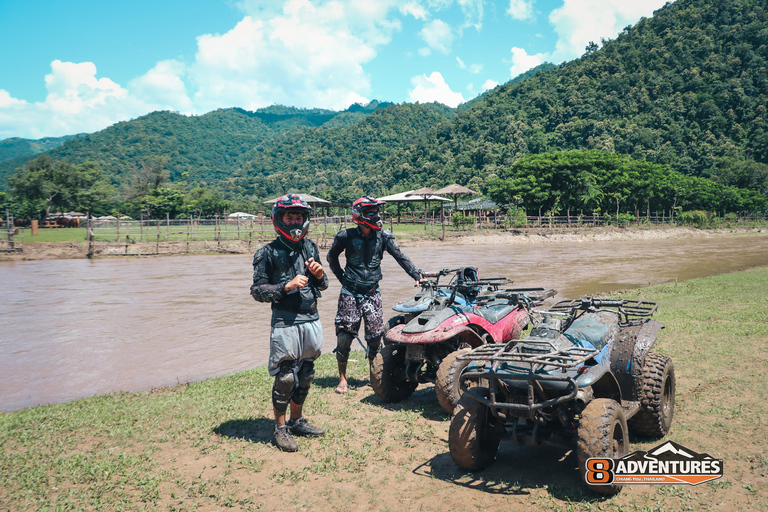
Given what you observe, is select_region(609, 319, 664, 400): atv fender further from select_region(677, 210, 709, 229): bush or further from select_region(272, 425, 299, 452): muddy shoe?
select_region(677, 210, 709, 229): bush

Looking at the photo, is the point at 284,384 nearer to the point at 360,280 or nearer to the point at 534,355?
the point at 360,280

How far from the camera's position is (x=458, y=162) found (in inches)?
3784

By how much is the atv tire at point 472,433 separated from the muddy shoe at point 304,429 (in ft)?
4.92

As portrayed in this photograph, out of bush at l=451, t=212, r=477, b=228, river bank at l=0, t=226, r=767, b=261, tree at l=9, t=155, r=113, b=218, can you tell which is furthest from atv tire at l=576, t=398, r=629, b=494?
tree at l=9, t=155, r=113, b=218

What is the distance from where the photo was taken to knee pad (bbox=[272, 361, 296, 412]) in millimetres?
4508

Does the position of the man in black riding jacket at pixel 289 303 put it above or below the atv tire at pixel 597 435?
above

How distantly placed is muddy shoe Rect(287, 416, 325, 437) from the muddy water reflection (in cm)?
336

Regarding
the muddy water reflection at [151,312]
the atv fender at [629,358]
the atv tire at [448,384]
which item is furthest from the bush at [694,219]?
the atv tire at [448,384]

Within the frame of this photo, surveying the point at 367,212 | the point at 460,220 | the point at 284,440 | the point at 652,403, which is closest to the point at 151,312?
the point at 367,212

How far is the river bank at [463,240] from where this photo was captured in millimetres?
29672

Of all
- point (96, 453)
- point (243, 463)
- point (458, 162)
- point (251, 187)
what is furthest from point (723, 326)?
point (251, 187)

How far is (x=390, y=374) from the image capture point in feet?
18.8

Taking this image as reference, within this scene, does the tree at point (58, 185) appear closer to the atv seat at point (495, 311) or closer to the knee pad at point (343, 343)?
the knee pad at point (343, 343)

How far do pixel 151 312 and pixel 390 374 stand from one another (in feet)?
33.5
